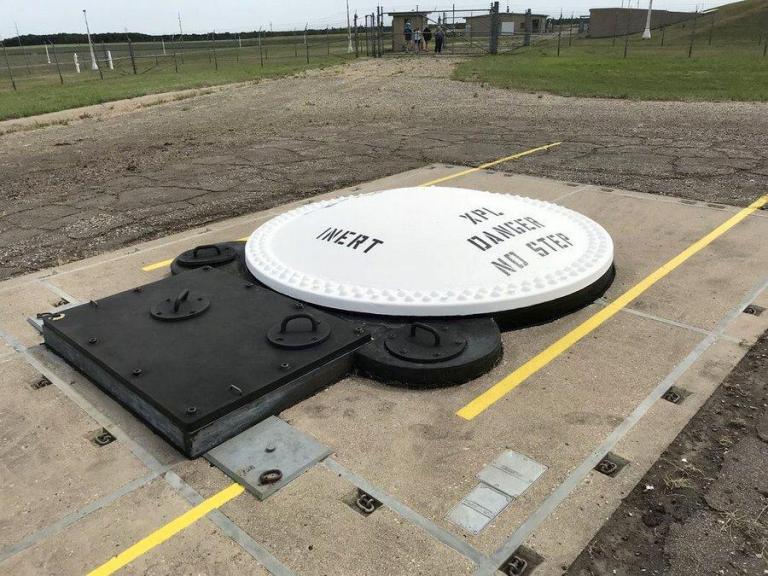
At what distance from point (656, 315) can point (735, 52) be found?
102 ft

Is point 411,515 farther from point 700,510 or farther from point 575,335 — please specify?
point 575,335

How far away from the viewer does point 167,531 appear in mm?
2422

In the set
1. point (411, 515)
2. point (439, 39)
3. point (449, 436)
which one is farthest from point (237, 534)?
point (439, 39)

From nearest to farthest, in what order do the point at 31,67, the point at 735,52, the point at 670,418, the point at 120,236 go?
1. the point at 670,418
2. the point at 120,236
3. the point at 735,52
4. the point at 31,67

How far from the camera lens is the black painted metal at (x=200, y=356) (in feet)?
9.56

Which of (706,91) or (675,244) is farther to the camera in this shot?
(706,91)

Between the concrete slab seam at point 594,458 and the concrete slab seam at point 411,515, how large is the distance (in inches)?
2.9

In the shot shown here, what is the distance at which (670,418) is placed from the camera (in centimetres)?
305

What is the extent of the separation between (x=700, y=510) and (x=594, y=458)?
0.46 meters

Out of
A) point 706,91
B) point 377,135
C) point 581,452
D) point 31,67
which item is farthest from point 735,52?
point 31,67

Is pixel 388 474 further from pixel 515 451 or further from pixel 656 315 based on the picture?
pixel 656 315

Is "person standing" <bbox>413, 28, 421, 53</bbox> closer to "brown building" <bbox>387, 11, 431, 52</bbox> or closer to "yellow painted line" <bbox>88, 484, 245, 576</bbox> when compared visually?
"brown building" <bbox>387, 11, 431, 52</bbox>

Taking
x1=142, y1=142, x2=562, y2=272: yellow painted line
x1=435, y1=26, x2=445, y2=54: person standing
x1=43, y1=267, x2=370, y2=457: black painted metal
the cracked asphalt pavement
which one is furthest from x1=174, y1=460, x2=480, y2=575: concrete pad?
x1=435, y1=26, x2=445, y2=54: person standing

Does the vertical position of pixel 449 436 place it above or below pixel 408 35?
below
